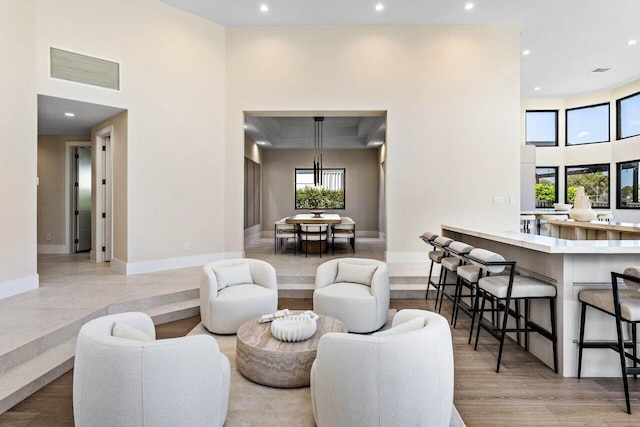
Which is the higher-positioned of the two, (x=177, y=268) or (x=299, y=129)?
(x=299, y=129)

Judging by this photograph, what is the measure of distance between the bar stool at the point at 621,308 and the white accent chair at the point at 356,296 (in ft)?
5.39

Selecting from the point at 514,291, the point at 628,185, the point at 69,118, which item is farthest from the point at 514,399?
the point at 628,185

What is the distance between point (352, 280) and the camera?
3.87 meters

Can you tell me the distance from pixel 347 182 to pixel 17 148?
880cm

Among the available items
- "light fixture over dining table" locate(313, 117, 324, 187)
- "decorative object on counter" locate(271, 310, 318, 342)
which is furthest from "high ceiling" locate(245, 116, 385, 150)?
"decorative object on counter" locate(271, 310, 318, 342)

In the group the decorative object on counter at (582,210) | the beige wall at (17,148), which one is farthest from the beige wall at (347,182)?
the beige wall at (17,148)

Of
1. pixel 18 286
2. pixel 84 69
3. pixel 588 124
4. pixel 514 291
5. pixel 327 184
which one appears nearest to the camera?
pixel 514 291

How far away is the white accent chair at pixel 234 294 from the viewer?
3438 mm

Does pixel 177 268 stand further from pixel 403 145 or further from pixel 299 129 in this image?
pixel 299 129

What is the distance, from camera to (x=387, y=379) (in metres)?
1.65

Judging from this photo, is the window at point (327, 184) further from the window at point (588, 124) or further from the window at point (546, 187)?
the window at point (588, 124)

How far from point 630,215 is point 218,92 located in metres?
10.3

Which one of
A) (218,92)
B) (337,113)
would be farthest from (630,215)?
(218,92)

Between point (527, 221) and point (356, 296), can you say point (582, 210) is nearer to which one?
point (356, 296)
